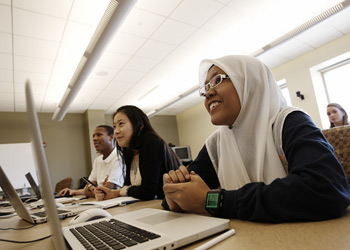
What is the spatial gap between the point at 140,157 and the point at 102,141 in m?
1.31

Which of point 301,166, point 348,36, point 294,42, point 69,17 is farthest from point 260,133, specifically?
point 348,36

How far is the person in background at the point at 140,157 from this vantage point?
1.50m

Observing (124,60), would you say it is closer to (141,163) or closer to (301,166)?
(141,163)

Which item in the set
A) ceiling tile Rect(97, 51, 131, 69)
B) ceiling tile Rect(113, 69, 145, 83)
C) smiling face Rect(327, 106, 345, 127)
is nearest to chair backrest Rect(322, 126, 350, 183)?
smiling face Rect(327, 106, 345, 127)

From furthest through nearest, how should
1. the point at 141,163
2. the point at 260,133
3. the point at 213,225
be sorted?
1. the point at 141,163
2. the point at 260,133
3. the point at 213,225

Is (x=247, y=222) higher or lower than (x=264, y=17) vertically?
lower

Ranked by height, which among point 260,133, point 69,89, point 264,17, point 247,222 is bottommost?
point 247,222

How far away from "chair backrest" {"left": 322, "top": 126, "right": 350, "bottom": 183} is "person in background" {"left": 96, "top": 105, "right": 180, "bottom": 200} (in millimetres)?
987

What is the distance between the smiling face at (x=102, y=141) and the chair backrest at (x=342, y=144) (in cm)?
232

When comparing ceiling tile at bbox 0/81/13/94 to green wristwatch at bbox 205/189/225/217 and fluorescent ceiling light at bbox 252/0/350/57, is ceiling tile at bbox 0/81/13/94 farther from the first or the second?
green wristwatch at bbox 205/189/225/217

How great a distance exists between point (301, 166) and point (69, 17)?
10.4 ft

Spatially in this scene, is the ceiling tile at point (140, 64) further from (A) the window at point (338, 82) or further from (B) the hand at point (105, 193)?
(A) the window at point (338, 82)

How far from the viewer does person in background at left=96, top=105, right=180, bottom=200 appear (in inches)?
59.1

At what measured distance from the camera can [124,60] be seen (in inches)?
165
